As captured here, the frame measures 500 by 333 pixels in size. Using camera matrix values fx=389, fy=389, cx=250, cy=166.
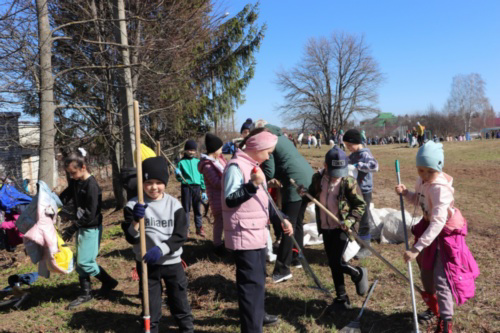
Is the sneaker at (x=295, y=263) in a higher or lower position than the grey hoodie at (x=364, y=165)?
lower

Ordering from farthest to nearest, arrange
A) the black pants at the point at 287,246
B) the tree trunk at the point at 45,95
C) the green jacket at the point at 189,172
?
1. the green jacket at the point at 189,172
2. the tree trunk at the point at 45,95
3. the black pants at the point at 287,246

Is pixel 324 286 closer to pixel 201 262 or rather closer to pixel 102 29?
pixel 201 262

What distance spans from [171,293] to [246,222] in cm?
96

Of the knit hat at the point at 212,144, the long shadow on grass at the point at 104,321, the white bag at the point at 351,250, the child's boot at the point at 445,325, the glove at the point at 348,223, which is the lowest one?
the long shadow on grass at the point at 104,321

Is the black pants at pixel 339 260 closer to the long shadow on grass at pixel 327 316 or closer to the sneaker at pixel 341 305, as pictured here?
the sneaker at pixel 341 305

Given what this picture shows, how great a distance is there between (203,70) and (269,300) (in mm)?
12719

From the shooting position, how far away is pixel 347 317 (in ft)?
13.0

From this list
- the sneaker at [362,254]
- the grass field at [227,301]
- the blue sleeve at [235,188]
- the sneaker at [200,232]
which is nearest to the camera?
the blue sleeve at [235,188]

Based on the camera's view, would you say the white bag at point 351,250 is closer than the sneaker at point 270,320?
No

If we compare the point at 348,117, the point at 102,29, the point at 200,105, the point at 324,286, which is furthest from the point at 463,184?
the point at 348,117

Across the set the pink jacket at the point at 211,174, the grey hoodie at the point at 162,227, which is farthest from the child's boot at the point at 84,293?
the pink jacket at the point at 211,174

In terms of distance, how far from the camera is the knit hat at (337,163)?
3971 mm

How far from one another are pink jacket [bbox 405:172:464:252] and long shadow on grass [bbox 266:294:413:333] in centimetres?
98

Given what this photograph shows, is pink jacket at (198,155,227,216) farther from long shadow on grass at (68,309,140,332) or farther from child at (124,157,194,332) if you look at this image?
long shadow on grass at (68,309,140,332)
